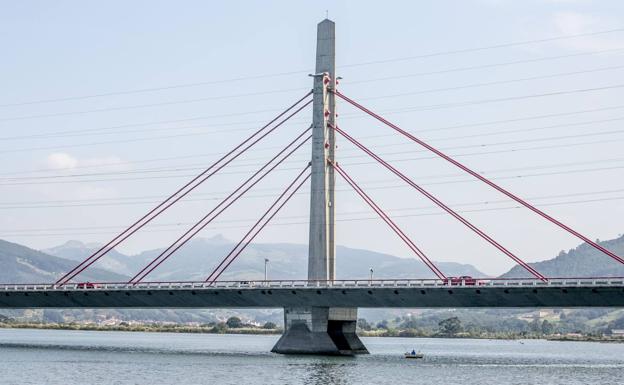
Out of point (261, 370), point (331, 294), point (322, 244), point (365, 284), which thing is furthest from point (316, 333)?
point (261, 370)

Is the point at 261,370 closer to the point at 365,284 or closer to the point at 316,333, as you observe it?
the point at 365,284

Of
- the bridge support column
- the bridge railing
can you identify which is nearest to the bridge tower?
the bridge support column

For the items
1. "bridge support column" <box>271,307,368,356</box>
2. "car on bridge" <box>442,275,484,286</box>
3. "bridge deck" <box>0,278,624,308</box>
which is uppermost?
"car on bridge" <box>442,275,484,286</box>

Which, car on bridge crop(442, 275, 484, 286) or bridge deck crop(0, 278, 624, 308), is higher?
car on bridge crop(442, 275, 484, 286)

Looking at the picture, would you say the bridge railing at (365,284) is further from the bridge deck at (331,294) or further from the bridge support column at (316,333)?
the bridge support column at (316,333)

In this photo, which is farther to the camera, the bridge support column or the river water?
the bridge support column

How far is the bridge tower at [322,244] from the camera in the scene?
11612 cm

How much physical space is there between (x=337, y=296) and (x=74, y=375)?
1445 inches

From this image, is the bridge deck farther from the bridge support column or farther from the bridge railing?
the bridge support column

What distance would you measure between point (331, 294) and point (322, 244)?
6395mm

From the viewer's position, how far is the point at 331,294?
114688 mm

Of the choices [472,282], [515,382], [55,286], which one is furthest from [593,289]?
[55,286]

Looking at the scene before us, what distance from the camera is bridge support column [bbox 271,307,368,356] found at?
115 m

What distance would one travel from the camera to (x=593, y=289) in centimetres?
10250
